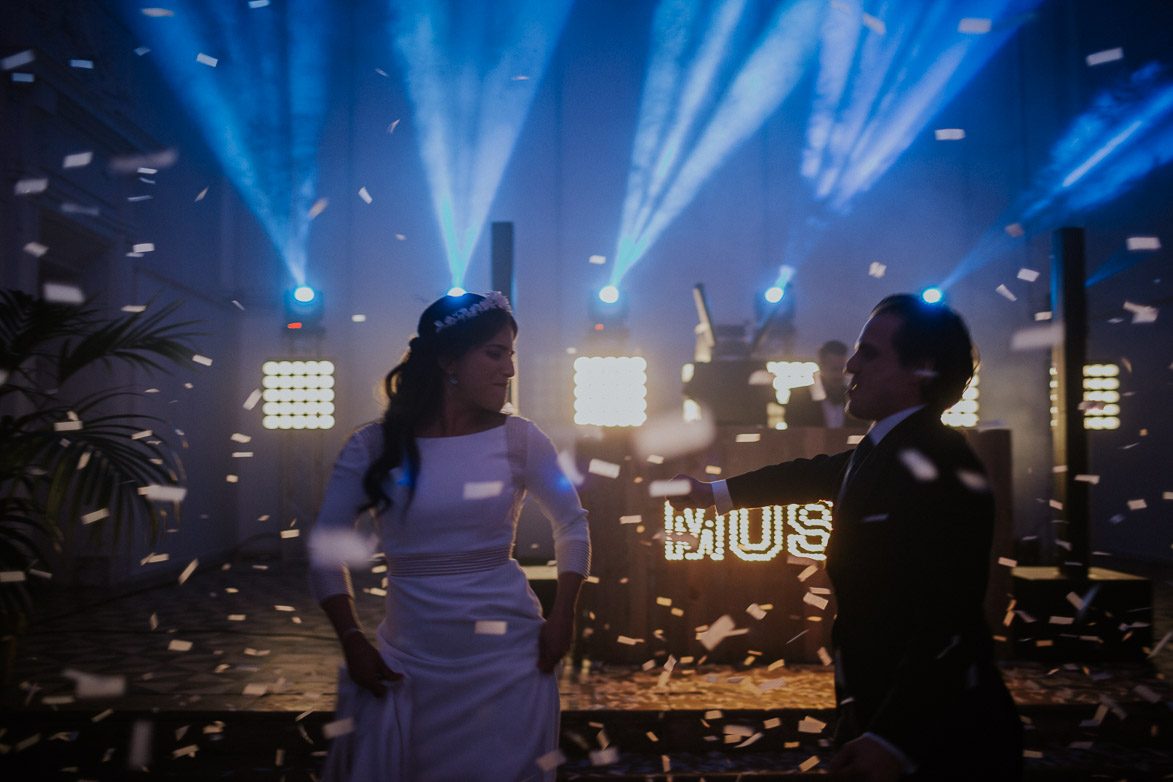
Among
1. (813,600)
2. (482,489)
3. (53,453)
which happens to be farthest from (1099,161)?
(53,453)

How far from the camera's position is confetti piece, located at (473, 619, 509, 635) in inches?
58.9

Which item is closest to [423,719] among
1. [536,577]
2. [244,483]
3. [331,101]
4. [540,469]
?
[540,469]

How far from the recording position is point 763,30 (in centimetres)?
893

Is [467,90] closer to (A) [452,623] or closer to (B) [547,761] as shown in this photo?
(A) [452,623]

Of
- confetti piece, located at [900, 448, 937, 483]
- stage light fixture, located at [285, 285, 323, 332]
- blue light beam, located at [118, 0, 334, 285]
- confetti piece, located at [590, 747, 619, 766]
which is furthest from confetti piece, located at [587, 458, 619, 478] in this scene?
blue light beam, located at [118, 0, 334, 285]

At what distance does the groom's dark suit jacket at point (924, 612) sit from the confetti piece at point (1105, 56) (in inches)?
374

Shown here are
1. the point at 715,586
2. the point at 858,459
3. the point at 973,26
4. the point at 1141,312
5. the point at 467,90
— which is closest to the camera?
the point at 858,459

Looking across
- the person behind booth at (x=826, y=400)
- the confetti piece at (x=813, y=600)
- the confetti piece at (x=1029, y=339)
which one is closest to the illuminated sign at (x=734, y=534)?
the confetti piece at (x=813, y=600)

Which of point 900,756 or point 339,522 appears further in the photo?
point 339,522

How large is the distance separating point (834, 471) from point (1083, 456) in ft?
12.0

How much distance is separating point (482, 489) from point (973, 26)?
10199 millimetres

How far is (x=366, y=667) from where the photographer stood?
1430mm

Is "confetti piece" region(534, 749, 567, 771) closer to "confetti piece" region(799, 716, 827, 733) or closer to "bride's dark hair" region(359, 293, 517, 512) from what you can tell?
"bride's dark hair" region(359, 293, 517, 512)

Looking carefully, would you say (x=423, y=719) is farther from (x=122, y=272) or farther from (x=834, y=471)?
(x=122, y=272)
